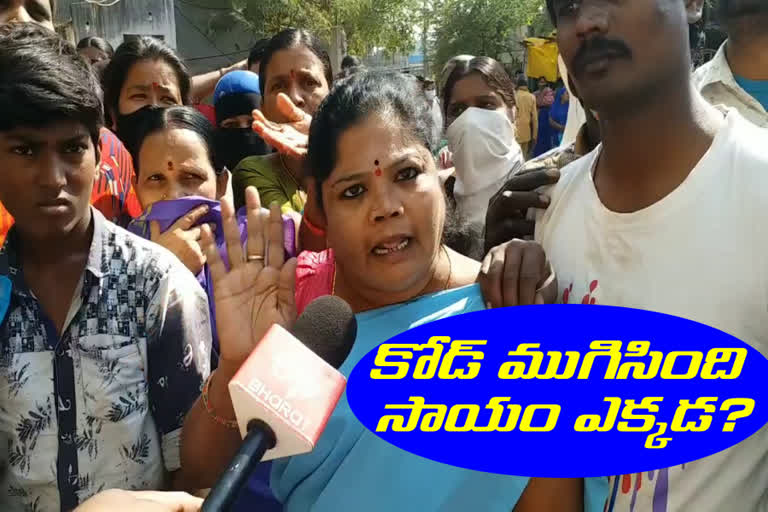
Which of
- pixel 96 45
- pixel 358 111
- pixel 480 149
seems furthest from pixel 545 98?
pixel 358 111

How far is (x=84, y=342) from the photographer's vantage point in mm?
1547

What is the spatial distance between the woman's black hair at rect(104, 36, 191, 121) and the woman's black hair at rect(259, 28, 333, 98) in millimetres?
410

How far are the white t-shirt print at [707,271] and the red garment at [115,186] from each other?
5.64 feet

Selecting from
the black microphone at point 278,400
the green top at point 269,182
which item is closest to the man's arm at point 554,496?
the black microphone at point 278,400

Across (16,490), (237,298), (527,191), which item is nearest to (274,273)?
(237,298)

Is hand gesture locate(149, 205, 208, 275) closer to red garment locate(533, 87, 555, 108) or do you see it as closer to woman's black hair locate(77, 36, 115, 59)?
woman's black hair locate(77, 36, 115, 59)

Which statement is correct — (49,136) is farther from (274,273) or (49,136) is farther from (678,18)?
(678,18)

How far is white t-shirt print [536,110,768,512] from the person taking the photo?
119 centimetres

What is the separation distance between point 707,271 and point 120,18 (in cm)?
1840

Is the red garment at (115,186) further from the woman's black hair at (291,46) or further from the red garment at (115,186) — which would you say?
the woman's black hair at (291,46)

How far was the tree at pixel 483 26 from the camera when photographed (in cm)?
2872

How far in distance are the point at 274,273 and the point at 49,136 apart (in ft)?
2.33

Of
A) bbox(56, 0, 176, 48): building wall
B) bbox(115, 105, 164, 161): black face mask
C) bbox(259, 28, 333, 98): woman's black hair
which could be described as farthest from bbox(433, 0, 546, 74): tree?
bbox(115, 105, 164, 161): black face mask

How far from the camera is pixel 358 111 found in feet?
5.36
